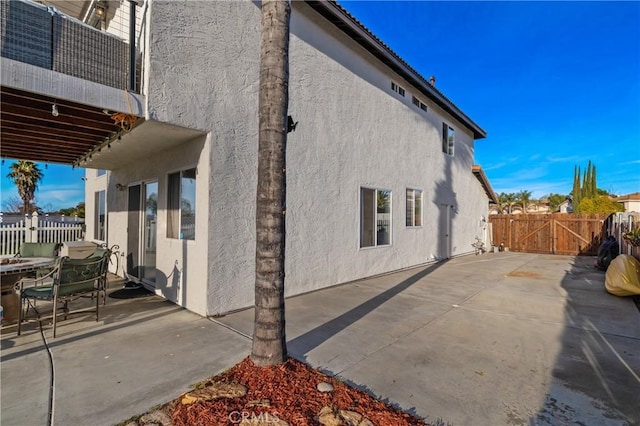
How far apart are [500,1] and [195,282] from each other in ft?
35.6

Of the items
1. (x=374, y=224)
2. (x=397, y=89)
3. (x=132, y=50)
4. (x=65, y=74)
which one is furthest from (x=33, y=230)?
(x=397, y=89)

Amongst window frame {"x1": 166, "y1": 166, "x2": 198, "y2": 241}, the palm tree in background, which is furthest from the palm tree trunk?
the palm tree in background

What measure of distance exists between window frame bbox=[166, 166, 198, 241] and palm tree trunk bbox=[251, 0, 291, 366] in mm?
2903

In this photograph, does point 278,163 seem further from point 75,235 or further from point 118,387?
point 75,235

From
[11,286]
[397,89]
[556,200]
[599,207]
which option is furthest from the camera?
[556,200]

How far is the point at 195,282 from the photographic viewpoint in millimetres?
5359

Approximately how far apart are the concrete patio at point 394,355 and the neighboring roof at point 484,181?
9708mm

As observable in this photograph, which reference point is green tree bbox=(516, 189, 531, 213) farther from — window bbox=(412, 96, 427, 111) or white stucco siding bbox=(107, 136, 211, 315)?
white stucco siding bbox=(107, 136, 211, 315)

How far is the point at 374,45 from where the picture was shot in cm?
840

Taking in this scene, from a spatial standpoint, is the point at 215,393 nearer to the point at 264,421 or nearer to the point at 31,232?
the point at 264,421

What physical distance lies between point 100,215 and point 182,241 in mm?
6617

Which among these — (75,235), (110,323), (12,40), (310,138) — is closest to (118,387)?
(110,323)

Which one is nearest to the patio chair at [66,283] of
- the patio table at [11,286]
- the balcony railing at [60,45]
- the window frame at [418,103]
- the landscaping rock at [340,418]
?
the patio table at [11,286]

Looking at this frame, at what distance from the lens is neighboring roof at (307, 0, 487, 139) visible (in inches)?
279
